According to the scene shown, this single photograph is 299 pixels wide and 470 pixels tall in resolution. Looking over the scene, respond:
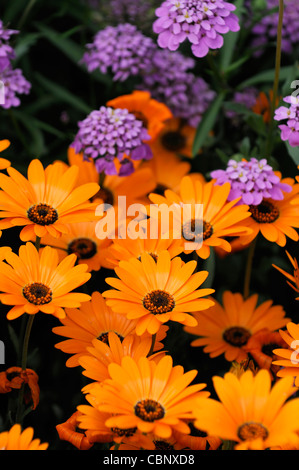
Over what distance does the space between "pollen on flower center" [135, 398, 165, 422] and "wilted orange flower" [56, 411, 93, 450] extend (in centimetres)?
6

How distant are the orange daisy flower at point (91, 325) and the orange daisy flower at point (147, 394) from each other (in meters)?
0.09

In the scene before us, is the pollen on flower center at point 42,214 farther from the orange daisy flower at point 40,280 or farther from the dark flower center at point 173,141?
the dark flower center at point 173,141

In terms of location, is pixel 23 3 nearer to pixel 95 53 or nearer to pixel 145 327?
pixel 95 53

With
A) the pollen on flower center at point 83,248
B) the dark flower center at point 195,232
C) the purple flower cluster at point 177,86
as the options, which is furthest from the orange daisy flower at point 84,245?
the purple flower cluster at point 177,86

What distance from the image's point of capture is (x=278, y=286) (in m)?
1.05

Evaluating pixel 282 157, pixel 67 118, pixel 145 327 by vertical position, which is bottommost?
pixel 145 327

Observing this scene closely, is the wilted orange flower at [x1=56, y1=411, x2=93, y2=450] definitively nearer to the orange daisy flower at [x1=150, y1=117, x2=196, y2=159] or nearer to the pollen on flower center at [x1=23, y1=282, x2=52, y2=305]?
the pollen on flower center at [x1=23, y1=282, x2=52, y2=305]

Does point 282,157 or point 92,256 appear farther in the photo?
point 282,157

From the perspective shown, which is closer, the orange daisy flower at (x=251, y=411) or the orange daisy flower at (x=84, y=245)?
the orange daisy flower at (x=251, y=411)

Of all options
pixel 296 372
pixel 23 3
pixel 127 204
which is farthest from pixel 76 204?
pixel 23 3

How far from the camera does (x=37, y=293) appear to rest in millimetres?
736

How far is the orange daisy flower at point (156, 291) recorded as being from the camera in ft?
2.33

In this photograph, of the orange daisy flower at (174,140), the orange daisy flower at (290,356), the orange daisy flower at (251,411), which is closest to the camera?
the orange daisy flower at (251,411)

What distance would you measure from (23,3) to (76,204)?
585 millimetres
